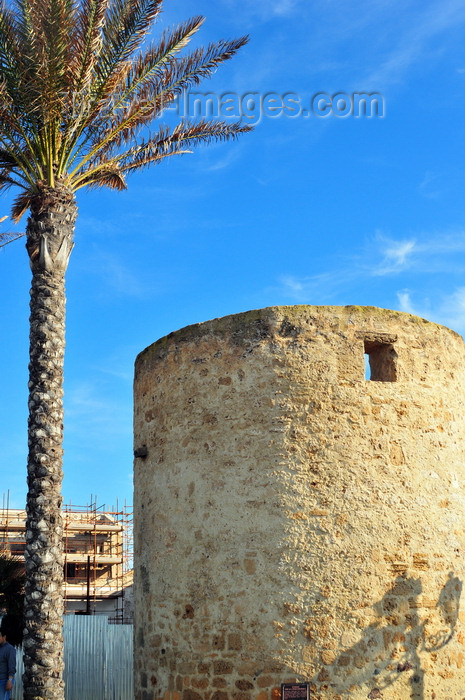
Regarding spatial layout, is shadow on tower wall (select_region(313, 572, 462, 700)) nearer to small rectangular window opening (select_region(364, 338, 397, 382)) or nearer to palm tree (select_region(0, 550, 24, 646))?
small rectangular window opening (select_region(364, 338, 397, 382))

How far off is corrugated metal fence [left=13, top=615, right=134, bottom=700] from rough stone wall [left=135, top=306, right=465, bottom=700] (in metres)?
6.47

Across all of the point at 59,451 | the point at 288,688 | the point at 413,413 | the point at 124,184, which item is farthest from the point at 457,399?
the point at 124,184

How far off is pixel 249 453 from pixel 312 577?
4.06ft

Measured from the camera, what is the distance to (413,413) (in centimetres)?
746

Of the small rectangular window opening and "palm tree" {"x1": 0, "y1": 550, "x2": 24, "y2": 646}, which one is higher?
the small rectangular window opening

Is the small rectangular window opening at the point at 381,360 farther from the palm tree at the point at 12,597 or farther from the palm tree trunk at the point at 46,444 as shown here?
the palm tree at the point at 12,597

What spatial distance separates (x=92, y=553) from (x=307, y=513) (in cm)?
2370

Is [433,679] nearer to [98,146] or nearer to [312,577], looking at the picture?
[312,577]

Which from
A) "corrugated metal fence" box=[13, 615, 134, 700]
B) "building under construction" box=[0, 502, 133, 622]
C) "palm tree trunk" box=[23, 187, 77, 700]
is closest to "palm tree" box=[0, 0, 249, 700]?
"palm tree trunk" box=[23, 187, 77, 700]

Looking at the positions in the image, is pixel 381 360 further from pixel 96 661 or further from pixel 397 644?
pixel 96 661

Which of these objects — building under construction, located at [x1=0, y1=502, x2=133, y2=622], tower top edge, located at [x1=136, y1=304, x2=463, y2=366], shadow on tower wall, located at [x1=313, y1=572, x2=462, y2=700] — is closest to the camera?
shadow on tower wall, located at [x1=313, y1=572, x2=462, y2=700]

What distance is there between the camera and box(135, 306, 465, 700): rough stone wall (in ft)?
22.2

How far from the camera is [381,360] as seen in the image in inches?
303

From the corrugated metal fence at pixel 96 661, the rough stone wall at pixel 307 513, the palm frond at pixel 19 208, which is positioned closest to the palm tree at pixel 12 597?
the corrugated metal fence at pixel 96 661
